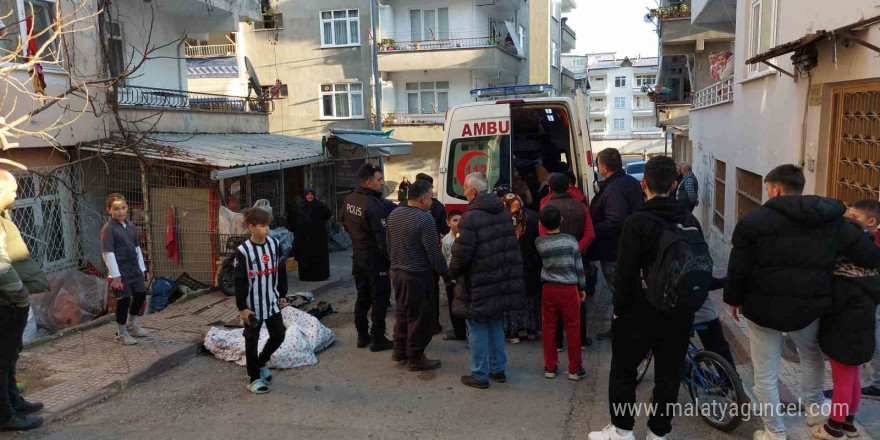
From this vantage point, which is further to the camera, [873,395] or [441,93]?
[441,93]

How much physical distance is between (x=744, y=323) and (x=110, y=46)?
407 inches

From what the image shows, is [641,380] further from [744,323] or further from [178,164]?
[178,164]

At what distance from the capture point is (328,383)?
5.59 m

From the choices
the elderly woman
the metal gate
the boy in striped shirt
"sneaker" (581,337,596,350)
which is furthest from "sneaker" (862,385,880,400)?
the boy in striped shirt

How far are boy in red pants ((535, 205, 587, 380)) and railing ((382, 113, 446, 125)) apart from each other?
19860 mm

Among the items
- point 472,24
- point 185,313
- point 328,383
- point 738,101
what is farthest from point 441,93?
point 328,383

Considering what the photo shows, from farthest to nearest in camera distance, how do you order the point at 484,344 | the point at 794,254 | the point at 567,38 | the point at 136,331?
the point at 567,38
the point at 136,331
the point at 484,344
the point at 794,254

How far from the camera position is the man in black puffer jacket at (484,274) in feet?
16.8

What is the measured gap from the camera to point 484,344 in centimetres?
527

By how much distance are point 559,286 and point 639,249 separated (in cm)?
158

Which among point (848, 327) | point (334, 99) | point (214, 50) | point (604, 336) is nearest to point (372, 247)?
point (604, 336)

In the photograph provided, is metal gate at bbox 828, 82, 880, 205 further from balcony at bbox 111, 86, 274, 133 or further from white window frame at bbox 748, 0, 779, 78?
balcony at bbox 111, 86, 274, 133

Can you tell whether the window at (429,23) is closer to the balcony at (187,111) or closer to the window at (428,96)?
the window at (428,96)

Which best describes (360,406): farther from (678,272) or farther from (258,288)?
(678,272)
